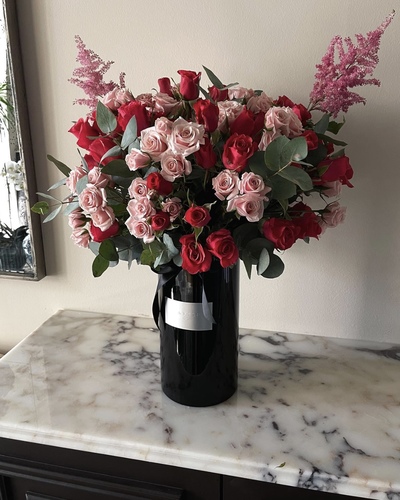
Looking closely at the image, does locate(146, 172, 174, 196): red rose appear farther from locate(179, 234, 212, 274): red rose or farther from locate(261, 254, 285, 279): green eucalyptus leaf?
locate(261, 254, 285, 279): green eucalyptus leaf

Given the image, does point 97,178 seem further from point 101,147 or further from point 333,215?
point 333,215

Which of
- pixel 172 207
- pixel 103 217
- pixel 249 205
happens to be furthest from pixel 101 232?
pixel 249 205

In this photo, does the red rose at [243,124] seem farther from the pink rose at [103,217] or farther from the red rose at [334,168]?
the pink rose at [103,217]

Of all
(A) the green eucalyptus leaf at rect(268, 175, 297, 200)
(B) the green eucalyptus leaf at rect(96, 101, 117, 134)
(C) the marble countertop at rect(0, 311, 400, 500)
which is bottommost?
(C) the marble countertop at rect(0, 311, 400, 500)

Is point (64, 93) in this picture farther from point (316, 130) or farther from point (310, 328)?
point (310, 328)

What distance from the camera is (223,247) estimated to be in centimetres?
77

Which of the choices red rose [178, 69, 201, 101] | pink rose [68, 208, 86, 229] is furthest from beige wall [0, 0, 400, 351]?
pink rose [68, 208, 86, 229]

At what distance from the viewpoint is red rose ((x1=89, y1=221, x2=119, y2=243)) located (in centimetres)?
83

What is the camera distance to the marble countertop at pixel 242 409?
0.83 m

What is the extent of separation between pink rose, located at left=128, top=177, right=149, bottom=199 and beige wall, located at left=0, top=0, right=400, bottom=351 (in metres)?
0.47

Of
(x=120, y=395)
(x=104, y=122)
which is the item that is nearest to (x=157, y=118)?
→ (x=104, y=122)

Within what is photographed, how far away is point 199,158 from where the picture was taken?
77 cm

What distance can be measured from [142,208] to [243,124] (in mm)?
213

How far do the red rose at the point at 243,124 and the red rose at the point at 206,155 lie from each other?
0.05m
